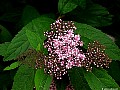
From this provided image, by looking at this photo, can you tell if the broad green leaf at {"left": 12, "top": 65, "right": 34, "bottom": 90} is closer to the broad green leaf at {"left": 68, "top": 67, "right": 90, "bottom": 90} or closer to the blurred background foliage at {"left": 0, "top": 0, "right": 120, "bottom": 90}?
the broad green leaf at {"left": 68, "top": 67, "right": 90, "bottom": 90}

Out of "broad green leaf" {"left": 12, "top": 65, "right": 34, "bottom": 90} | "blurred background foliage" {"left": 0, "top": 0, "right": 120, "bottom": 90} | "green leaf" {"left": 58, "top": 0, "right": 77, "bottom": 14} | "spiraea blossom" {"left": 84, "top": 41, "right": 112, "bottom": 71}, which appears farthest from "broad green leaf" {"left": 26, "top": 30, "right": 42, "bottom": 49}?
"blurred background foliage" {"left": 0, "top": 0, "right": 120, "bottom": 90}

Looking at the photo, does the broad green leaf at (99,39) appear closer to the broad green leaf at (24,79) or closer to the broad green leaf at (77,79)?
the broad green leaf at (77,79)

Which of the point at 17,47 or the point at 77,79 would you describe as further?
the point at 17,47

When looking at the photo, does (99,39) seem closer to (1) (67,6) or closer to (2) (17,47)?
(1) (67,6)

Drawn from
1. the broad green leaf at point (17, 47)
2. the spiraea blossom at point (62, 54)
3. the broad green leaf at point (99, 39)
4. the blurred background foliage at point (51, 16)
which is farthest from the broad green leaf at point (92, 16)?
the spiraea blossom at point (62, 54)

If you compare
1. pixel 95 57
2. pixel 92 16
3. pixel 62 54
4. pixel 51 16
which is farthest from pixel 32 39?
pixel 92 16

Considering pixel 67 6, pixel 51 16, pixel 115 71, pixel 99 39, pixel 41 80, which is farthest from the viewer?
pixel 51 16
